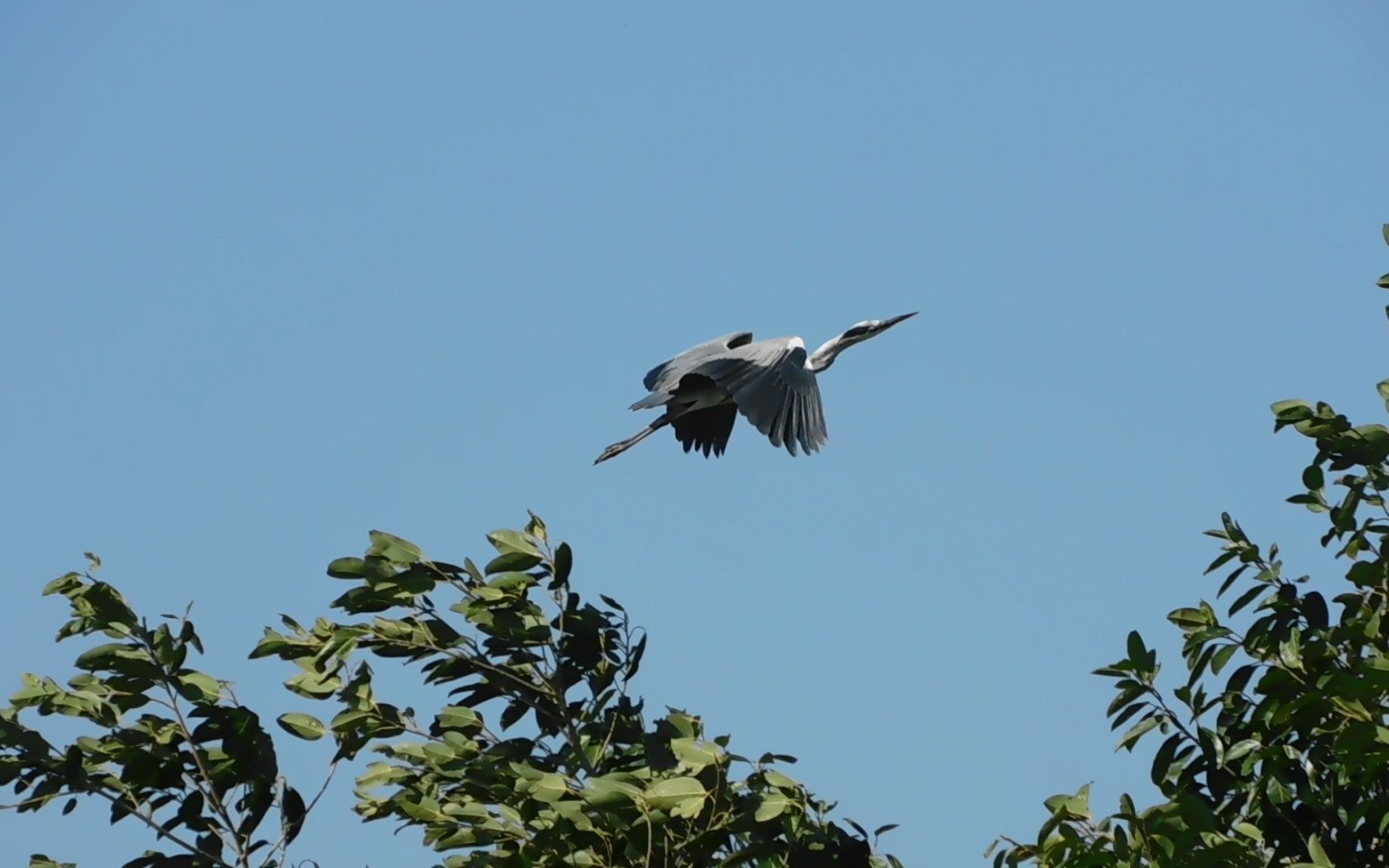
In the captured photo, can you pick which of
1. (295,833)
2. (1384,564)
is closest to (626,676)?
(295,833)

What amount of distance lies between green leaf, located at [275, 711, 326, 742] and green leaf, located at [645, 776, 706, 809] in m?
1.24

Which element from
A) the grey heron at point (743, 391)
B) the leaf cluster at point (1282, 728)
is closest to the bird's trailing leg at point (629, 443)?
the grey heron at point (743, 391)

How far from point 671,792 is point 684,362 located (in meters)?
5.82

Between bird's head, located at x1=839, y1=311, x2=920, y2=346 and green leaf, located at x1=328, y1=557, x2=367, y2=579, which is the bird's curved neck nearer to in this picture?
bird's head, located at x1=839, y1=311, x2=920, y2=346

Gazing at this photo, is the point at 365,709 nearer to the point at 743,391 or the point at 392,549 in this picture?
the point at 392,549

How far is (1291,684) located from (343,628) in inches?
113

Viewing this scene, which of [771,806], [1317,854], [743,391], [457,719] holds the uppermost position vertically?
[743,391]

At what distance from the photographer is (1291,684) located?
548 cm

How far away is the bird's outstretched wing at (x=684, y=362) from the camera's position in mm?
9953

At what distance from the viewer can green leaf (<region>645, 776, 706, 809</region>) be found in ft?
15.3

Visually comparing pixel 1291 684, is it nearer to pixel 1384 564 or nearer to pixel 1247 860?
pixel 1384 564

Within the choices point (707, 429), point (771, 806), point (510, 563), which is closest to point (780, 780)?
point (771, 806)

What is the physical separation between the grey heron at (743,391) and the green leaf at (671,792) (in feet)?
13.9

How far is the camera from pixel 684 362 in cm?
1034
